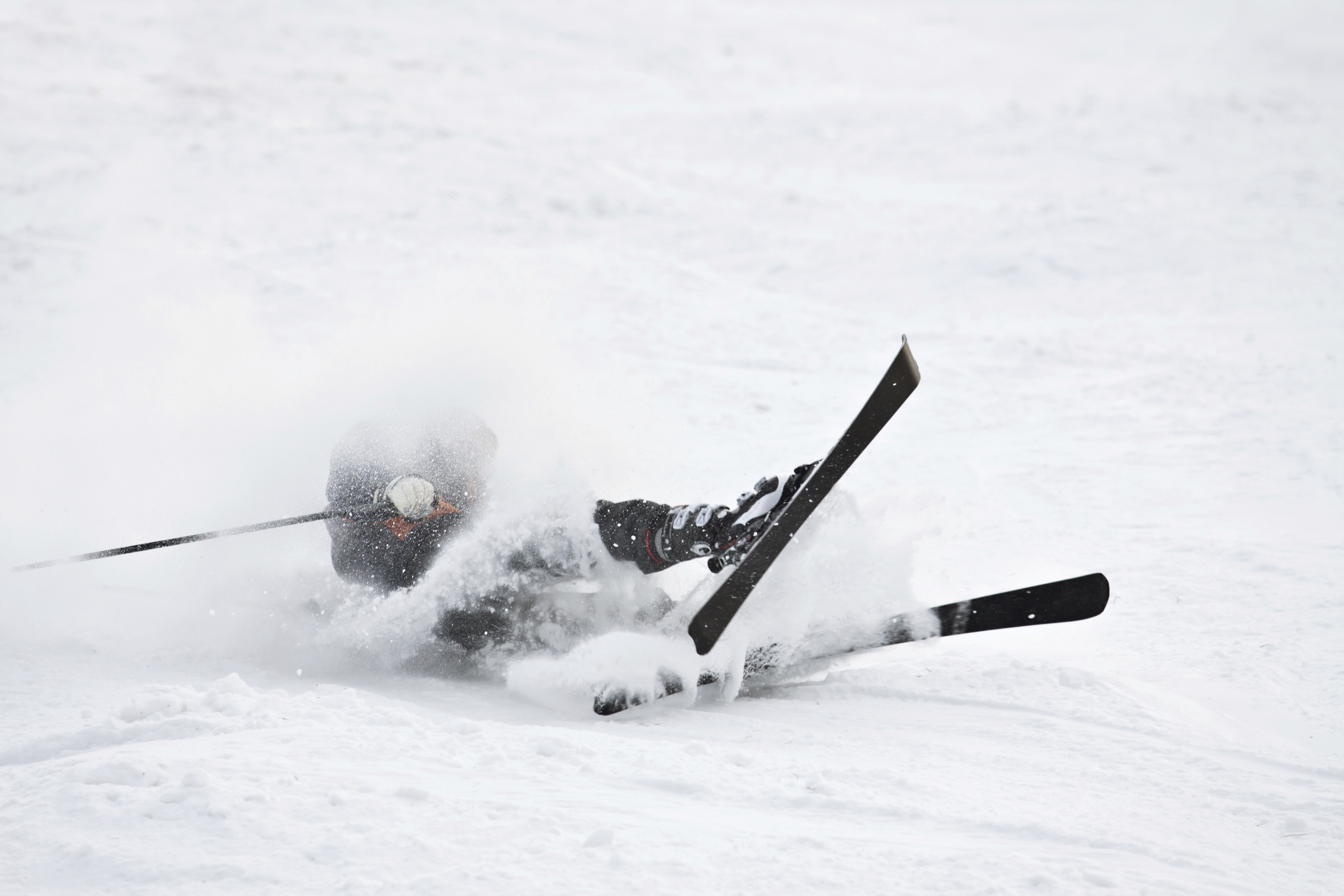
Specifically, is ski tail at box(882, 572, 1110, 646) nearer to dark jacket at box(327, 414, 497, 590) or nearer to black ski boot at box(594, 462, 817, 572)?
black ski boot at box(594, 462, 817, 572)

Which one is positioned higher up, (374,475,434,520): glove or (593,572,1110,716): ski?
(374,475,434,520): glove

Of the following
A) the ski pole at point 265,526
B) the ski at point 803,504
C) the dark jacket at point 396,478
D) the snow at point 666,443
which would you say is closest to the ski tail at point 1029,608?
the snow at point 666,443

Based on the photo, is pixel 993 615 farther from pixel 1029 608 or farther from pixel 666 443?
pixel 666 443

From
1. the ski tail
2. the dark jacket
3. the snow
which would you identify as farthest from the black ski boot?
the ski tail

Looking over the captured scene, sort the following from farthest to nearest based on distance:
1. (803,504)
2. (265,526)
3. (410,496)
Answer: (265,526), (410,496), (803,504)

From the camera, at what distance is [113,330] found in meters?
7.47

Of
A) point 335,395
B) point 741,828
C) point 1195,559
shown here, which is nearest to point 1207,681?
point 1195,559

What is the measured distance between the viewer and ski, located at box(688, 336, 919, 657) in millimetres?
2820

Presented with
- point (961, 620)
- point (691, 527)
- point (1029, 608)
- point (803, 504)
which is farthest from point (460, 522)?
point (1029, 608)

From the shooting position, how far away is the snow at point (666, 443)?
7.18ft

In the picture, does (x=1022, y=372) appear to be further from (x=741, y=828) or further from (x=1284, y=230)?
(x=741, y=828)

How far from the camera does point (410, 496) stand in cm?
334

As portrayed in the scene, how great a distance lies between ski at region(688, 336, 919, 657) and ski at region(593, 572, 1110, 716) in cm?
27

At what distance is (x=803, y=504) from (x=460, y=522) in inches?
49.8
